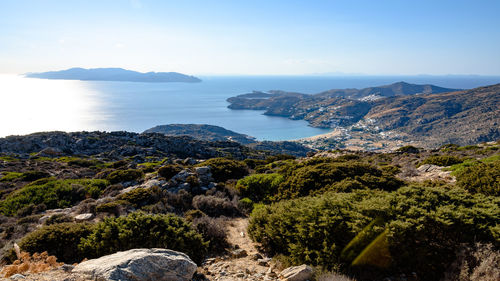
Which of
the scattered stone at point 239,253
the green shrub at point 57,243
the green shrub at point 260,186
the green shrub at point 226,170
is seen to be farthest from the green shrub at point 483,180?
the green shrub at point 57,243

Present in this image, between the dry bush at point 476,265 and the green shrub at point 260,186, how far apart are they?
7294mm

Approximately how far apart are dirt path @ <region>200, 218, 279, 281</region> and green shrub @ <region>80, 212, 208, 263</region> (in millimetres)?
575

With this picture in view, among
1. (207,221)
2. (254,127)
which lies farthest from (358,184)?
(254,127)

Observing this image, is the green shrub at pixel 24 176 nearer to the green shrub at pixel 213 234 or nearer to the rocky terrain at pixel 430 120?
the green shrub at pixel 213 234

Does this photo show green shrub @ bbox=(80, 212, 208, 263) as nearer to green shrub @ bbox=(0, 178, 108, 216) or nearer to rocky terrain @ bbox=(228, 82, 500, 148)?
green shrub @ bbox=(0, 178, 108, 216)

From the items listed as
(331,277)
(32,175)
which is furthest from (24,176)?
(331,277)

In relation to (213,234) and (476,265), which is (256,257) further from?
(476,265)

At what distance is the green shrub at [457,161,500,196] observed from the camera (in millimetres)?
7871

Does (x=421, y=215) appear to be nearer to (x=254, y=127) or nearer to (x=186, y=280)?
(x=186, y=280)

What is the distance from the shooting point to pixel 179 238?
6152mm

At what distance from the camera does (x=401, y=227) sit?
4.88 metres

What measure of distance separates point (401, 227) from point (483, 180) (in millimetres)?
5826

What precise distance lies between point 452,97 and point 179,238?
220m

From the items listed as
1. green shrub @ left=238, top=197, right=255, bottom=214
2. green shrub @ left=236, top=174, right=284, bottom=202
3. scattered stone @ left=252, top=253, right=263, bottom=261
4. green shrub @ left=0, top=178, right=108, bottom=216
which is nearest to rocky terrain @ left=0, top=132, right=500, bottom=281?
scattered stone @ left=252, top=253, right=263, bottom=261
